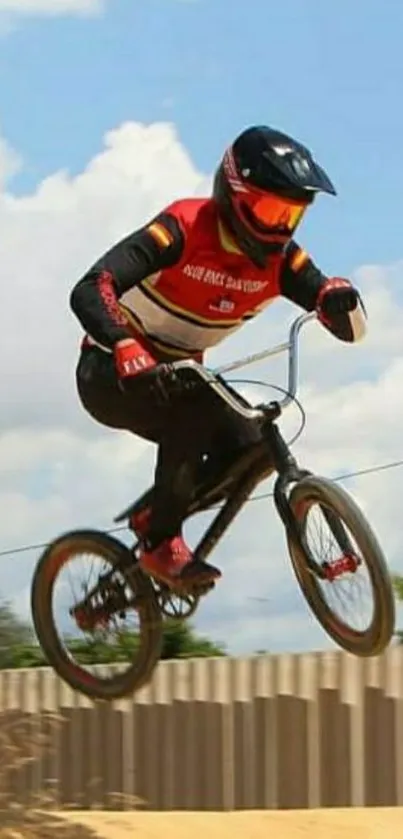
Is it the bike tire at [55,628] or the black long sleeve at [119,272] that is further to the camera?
the bike tire at [55,628]

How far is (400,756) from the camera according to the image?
10.9 m

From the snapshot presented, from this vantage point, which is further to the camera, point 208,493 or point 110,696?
point 110,696

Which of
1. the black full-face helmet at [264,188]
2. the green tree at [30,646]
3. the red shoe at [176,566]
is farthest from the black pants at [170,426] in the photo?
the green tree at [30,646]

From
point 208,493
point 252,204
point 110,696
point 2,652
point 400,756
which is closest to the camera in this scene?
point 252,204

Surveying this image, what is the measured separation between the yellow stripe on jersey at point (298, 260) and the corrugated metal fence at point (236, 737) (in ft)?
7.45

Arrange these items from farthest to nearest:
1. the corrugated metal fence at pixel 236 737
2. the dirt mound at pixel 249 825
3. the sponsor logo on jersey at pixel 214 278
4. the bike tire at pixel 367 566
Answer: the corrugated metal fence at pixel 236 737
the dirt mound at pixel 249 825
the sponsor logo on jersey at pixel 214 278
the bike tire at pixel 367 566

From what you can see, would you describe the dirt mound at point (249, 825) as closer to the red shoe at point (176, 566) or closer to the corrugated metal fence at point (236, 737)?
the corrugated metal fence at point (236, 737)

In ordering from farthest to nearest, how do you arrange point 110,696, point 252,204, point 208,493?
point 110,696 → point 208,493 → point 252,204

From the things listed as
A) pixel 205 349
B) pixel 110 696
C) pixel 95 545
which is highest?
pixel 205 349

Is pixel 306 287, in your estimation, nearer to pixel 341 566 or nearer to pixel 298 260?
pixel 298 260

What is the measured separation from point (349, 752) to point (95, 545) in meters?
2.20

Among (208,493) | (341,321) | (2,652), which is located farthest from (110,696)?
(2,652)

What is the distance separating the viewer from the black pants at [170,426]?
8.91 meters

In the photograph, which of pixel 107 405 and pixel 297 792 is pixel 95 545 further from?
pixel 297 792
